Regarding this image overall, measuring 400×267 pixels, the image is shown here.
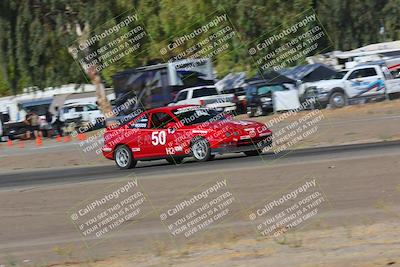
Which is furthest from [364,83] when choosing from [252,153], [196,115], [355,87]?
[196,115]

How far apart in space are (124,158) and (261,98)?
17411mm

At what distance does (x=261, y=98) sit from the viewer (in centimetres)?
3691

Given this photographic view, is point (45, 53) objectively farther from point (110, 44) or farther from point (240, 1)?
point (240, 1)

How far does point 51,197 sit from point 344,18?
3637 centimetres

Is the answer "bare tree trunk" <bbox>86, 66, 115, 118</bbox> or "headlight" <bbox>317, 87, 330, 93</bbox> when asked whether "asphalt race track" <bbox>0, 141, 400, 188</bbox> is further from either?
"bare tree trunk" <bbox>86, 66, 115, 118</bbox>

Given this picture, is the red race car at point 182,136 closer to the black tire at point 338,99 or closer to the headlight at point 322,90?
the black tire at point 338,99

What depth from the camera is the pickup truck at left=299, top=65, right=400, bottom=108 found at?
34406 millimetres

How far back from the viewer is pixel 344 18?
4928 centimetres

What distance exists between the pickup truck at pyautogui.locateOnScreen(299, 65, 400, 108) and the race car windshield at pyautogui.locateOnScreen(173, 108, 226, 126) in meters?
16.1

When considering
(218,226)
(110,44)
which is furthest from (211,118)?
(110,44)

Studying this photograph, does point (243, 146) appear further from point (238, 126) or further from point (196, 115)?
point (196, 115)

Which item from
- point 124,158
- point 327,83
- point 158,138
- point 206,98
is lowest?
point 327,83

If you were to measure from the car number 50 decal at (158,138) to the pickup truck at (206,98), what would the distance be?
57.3 feet

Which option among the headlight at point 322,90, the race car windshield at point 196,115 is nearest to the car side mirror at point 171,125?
the race car windshield at point 196,115
